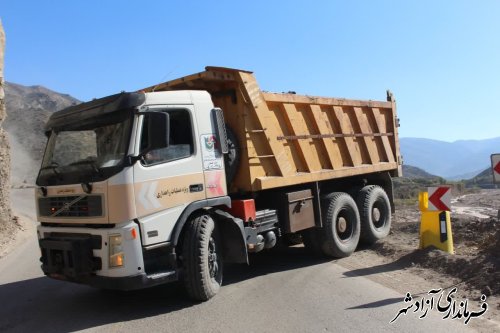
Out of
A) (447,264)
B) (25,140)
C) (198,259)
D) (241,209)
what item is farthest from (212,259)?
(25,140)

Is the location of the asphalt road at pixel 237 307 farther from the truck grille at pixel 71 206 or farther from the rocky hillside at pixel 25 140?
the rocky hillside at pixel 25 140

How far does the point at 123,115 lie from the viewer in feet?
18.1

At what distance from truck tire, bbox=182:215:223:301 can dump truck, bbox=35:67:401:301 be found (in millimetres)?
14

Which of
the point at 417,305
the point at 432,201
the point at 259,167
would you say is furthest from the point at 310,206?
the point at 417,305

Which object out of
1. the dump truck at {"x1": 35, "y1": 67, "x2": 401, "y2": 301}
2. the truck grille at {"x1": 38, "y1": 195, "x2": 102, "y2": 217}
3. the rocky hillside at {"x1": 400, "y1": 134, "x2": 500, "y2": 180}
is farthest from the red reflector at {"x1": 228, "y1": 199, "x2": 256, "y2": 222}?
the rocky hillside at {"x1": 400, "y1": 134, "x2": 500, "y2": 180}

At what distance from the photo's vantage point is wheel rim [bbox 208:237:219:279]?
6.12 metres

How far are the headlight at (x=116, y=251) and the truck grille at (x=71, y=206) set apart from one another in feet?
1.12

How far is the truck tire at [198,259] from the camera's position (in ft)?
18.9

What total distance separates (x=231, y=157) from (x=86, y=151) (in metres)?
2.14

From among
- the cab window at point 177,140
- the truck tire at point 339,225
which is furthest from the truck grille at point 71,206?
the truck tire at point 339,225

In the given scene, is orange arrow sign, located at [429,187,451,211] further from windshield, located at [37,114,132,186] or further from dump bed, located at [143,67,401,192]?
windshield, located at [37,114,132,186]

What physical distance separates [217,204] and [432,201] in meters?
3.92

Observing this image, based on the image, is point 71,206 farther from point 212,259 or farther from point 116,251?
point 212,259

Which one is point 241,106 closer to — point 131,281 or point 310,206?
point 310,206
